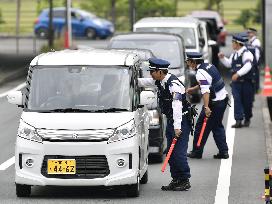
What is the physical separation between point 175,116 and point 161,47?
10.1 m

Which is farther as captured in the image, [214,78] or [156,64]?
[214,78]

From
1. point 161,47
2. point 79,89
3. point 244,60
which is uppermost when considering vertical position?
point 79,89

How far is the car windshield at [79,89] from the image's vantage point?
50.3 feet

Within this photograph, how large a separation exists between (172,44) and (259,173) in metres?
8.49

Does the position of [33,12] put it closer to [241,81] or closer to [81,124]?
[241,81]

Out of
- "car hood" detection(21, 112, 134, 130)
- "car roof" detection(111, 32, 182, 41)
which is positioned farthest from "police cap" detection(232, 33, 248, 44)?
"car hood" detection(21, 112, 134, 130)

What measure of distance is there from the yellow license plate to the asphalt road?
348 mm

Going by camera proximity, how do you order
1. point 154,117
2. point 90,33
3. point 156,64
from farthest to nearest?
point 90,33, point 154,117, point 156,64

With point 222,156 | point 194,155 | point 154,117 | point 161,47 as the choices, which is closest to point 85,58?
point 154,117

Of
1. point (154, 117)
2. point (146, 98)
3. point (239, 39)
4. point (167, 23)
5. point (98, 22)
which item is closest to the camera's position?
point (146, 98)

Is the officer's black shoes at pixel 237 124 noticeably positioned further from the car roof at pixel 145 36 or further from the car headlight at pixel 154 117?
the car headlight at pixel 154 117

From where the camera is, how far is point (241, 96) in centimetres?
2423

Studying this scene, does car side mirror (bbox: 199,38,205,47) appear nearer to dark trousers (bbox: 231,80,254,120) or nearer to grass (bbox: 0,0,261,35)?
dark trousers (bbox: 231,80,254,120)

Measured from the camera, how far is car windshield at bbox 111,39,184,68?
25234 mm
